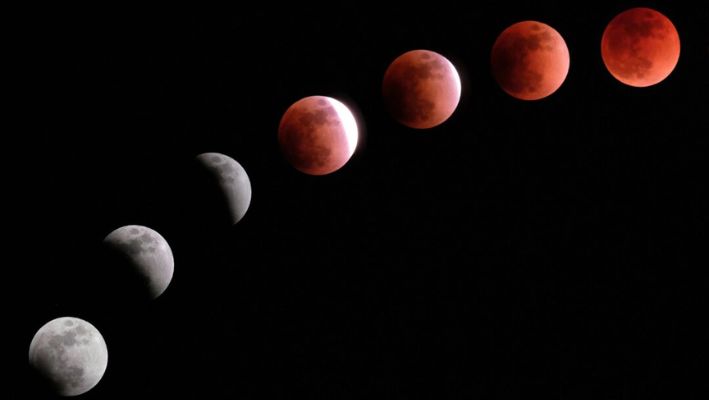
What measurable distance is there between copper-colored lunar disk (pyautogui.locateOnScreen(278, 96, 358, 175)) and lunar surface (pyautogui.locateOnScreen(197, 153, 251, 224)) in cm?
27

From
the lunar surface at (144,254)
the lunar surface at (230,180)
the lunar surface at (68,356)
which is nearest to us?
the lunar surface at (68,356)

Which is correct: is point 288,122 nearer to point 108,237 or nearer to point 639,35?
point 108,237

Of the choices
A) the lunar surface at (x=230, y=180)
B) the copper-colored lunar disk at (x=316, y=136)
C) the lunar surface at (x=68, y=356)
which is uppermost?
the copper-colored lunar disk at (x=316, y=136)

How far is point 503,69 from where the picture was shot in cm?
393

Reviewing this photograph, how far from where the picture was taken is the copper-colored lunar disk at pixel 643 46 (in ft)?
12.6

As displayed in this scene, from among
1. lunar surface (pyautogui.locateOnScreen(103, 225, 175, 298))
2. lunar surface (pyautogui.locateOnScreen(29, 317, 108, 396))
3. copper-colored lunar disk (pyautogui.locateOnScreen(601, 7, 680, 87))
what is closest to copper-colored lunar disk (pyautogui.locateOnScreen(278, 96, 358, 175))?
lunar surface (pyautogui.locateOnScreen(103, 225, 175, 298))

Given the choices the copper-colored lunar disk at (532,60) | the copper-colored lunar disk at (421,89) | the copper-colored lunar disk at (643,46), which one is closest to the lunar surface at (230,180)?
the copper-colored lunar disk at (421,89)

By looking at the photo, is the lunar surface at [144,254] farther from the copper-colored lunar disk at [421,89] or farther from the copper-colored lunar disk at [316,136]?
the copper-colored lunar disk at [421,89]

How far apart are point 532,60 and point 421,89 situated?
20.9 inches

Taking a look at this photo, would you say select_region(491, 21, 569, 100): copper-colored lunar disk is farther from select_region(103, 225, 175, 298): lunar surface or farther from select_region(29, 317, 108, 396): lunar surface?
select_region(29, 317, 108, 396): lunar surface

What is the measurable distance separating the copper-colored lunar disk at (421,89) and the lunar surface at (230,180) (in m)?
0.78

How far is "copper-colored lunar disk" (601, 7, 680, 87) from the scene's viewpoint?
3.83 m

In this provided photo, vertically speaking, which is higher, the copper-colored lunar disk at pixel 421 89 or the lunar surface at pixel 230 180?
the copper-colored lunar disk at pixel 421 89

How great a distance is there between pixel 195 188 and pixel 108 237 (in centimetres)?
45
